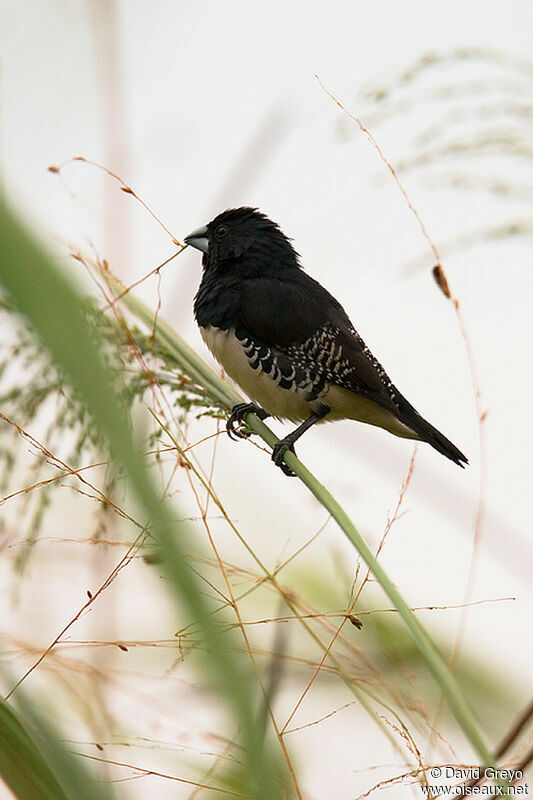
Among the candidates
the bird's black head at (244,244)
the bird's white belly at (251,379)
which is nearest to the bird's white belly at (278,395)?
the bird's white belly at (251,379)

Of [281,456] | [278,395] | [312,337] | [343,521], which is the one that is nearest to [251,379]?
[278,395]

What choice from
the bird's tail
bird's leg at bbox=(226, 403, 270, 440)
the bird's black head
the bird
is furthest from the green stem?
the bird's black head

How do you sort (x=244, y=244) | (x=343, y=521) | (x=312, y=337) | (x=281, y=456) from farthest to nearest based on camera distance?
1. (x=244, y=244)
2. (x=312, y=337)
3. (x=281, y=456)
4. (x=343, y=521)

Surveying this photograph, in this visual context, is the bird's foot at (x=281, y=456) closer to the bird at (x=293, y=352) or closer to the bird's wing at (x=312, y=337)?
the bird at (x=293, y=352)

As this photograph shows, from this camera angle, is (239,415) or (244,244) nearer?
(239,415)

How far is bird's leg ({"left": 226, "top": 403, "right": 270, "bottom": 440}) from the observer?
143 centimetres

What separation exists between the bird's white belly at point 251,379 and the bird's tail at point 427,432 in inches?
10.0

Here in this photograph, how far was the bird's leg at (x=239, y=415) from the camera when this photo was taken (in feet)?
4.70

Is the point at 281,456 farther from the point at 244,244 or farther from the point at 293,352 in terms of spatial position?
the point at 244,244

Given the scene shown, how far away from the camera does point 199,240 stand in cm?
255

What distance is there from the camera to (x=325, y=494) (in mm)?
1021

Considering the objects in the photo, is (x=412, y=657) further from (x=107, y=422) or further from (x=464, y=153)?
(x=107, y=422)

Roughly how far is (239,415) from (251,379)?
1.16 ft

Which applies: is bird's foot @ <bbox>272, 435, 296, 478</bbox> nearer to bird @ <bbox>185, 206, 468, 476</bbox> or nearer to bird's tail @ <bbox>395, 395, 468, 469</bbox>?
bird @ <bbox>185, 206, 468, 476</bbox>
